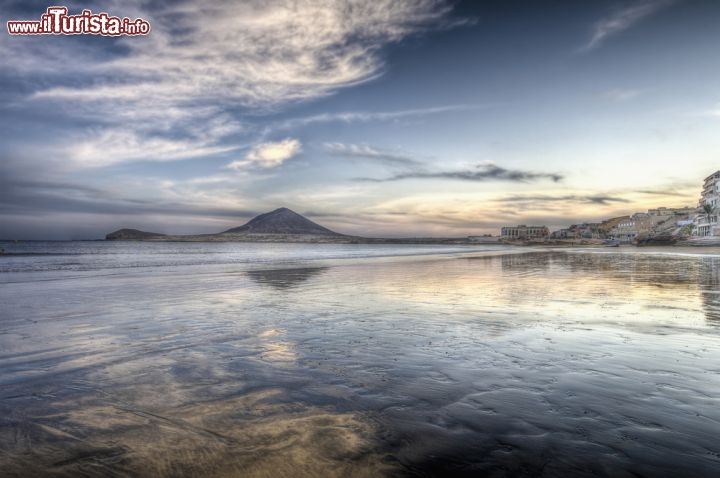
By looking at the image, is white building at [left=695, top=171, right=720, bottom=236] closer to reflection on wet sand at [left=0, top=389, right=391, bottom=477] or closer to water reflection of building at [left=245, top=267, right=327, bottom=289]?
water reflection of building at [left=245, top=267, right=327, bottom=289]

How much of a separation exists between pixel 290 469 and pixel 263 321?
6.84 metres

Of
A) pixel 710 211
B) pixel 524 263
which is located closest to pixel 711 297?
pixel 524 263

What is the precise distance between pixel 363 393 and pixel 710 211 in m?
130

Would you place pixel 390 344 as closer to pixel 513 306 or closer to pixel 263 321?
pixel 263 321


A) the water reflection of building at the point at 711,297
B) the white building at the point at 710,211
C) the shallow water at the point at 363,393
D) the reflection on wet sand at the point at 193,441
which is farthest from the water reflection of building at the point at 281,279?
the white building at the point at 710,211

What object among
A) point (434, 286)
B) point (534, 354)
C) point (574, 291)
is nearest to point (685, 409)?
point (534, 354)

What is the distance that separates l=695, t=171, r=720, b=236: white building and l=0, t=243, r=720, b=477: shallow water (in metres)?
112

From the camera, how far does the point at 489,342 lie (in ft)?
24.7

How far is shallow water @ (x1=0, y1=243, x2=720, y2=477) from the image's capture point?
340cm

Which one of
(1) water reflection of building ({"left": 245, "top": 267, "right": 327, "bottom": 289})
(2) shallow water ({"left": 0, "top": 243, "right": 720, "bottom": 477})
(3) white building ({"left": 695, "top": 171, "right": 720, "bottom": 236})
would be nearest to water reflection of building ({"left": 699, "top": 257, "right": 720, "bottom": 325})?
(2) shallow water ({"left": 0, "top": 243, "right": 720, "bottom": 477})

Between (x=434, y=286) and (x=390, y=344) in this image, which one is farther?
(x=434, y=286)

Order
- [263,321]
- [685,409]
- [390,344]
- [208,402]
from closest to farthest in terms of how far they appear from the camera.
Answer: [685,409] → [208,402] → [390,344] → [263,321]

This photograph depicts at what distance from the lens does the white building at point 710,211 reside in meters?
95.3

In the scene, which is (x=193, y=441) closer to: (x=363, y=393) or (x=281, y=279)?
(x=363, y=393)
